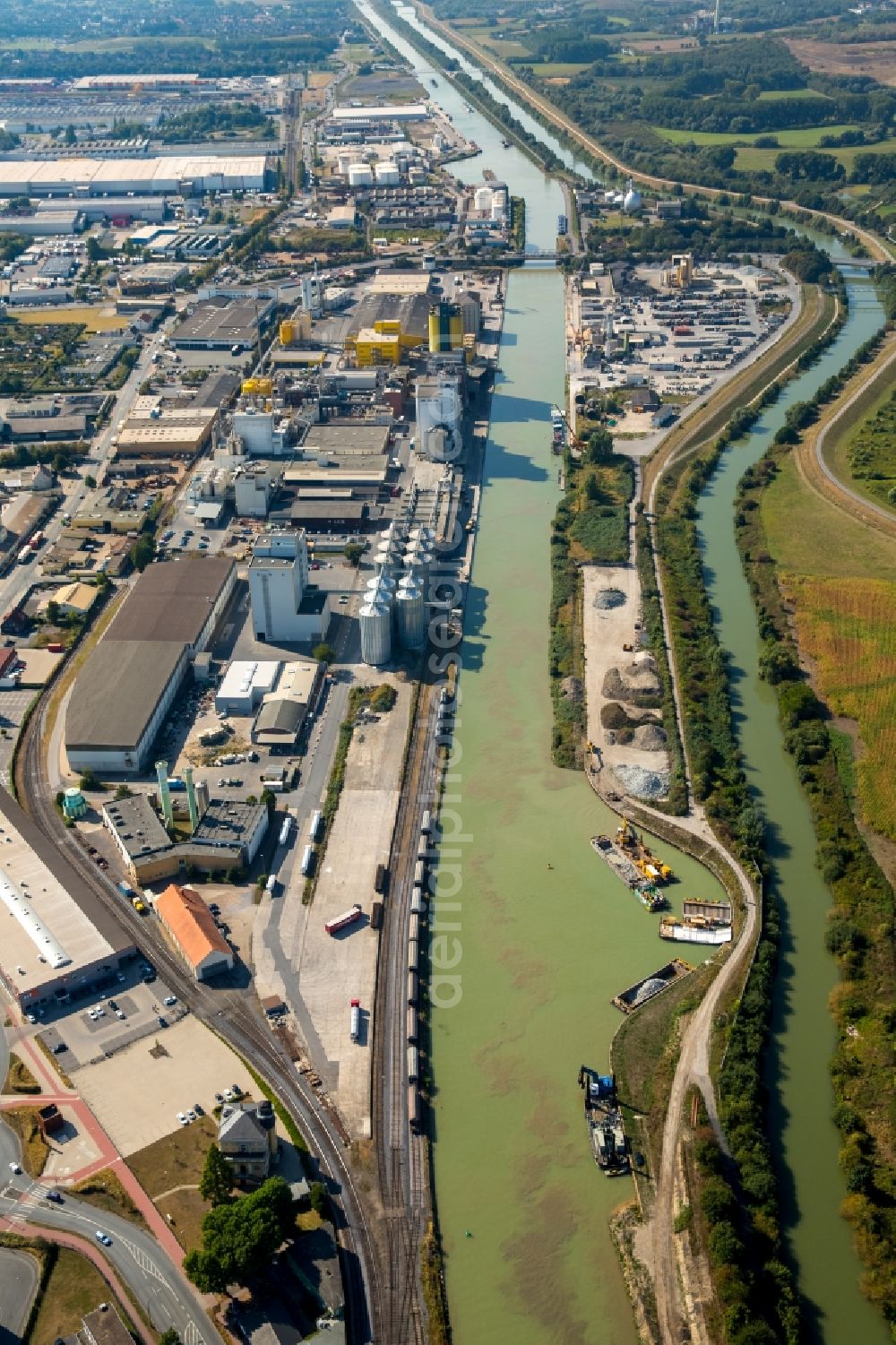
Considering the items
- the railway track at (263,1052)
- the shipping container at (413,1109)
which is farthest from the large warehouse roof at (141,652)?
the shipping container at (413,1109)

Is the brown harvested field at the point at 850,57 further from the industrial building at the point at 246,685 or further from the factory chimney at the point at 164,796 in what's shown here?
the factory chimney at the point at 164,796

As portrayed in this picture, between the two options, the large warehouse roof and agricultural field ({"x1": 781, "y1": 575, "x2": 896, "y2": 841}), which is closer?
agricultural field ({"x1": 781, "y1": 575, "x2": 896, "y2": 841})

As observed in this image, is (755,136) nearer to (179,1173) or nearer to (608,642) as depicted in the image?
(608,642)

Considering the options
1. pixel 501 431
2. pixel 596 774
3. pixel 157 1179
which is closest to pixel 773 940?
pixel 596 774

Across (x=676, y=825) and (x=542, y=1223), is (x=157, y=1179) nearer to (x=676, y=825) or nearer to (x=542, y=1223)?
(x=542, y=1223)

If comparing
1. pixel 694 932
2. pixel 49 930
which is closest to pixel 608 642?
pixel 694 932

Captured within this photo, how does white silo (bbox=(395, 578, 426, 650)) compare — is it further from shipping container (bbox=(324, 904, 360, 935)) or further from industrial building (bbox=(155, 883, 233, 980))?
industrial building (bbox=(155, 883, 233, 980))

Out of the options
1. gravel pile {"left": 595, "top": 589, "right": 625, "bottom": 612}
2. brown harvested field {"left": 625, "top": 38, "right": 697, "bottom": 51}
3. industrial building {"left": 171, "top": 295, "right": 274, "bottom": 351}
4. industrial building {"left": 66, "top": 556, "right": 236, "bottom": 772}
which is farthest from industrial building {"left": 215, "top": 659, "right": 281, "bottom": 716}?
brown harvested field {"left": 625, "top": 38, "right": 697, "bottom": 51}
